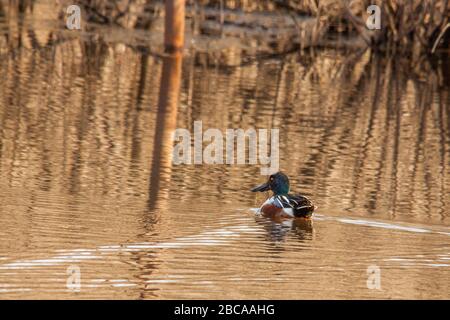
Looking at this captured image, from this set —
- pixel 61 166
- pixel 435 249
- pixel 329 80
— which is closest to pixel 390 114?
Result: pixel 329 80

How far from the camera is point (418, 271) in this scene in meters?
8.17

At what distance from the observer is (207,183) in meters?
10.7

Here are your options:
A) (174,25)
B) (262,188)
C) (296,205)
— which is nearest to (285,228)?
(296,205)

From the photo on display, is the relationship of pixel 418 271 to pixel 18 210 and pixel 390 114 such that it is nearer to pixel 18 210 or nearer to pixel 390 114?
pixel 18 210

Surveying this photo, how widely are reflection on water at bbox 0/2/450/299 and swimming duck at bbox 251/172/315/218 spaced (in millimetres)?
80

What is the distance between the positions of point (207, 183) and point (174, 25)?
899cm

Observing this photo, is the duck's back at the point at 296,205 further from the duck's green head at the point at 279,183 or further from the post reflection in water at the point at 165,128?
the post reflection in water at the point at 165,128

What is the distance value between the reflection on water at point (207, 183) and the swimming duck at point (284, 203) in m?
0.08

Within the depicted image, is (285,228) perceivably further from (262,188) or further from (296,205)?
(262,188)

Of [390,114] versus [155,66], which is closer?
[390,114]

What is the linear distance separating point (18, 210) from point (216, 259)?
1657 mm

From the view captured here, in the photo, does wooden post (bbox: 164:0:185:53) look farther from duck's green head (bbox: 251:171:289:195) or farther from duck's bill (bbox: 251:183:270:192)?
duck's green head (bbox: 251:171:289:195)

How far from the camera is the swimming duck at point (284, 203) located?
9.43 m

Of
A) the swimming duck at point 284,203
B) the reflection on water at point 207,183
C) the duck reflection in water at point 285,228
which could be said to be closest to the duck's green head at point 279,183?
the swimming duck at point 284,203
